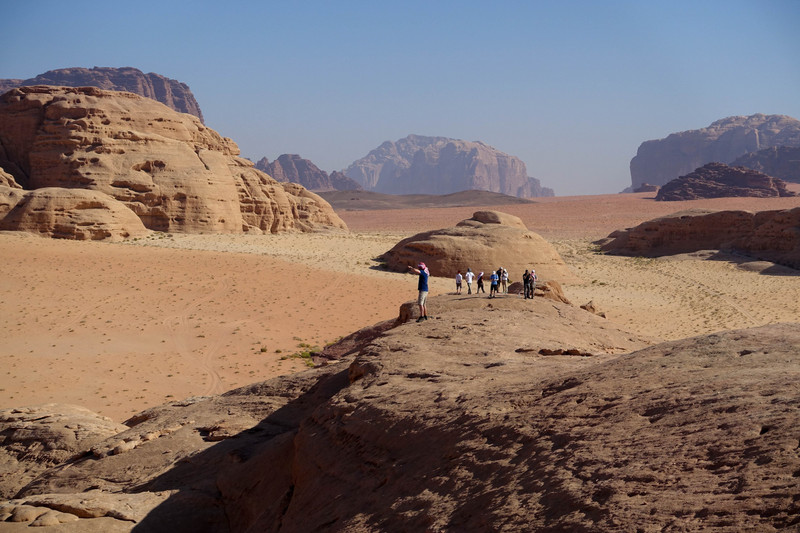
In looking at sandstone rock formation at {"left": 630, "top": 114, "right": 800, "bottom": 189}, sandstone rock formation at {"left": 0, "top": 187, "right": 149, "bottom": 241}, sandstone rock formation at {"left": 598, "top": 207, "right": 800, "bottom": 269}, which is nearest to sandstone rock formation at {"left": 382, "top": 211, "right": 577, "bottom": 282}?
sandstone rock formation at {"left": 0, "top": 187, "right": 149, "bottom": 241}

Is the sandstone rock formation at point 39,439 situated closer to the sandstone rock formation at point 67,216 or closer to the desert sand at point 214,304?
the desert sand at point 214,304

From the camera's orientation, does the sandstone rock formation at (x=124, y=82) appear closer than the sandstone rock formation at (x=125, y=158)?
No

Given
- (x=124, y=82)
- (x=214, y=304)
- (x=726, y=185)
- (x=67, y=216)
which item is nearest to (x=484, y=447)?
(x=214, y=304)

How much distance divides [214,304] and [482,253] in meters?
11.2

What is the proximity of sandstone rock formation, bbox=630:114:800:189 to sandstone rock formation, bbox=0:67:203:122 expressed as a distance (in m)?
129

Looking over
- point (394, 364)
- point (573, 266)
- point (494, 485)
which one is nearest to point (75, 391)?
point (394, 364)

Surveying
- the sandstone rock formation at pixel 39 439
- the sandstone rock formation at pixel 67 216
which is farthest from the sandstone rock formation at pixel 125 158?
the sandstone rock formation at pixel 39 439

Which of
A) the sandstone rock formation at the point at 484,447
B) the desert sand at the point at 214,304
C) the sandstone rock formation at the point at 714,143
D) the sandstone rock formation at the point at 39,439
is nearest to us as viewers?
the sandstone rock formation at the point at 484,447

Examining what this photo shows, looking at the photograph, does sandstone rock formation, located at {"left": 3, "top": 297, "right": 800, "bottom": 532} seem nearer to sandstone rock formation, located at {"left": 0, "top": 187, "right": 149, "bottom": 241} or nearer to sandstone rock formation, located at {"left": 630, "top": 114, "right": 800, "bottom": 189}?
sandstone rock formation, located at {"left": 0, "top": 187, "right": 149, "bottom": 241}

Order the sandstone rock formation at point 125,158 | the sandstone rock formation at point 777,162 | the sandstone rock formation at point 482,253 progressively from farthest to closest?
1. the sandstone rock formation at point 777,162
2. the sandstone rock formation at point 125,158
3. the sandstone rock formation at point 482,253

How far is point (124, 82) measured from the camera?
164 metres

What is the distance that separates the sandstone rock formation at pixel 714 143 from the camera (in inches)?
7052

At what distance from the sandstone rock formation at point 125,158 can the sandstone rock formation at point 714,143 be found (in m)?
171

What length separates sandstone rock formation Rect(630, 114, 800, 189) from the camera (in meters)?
179
